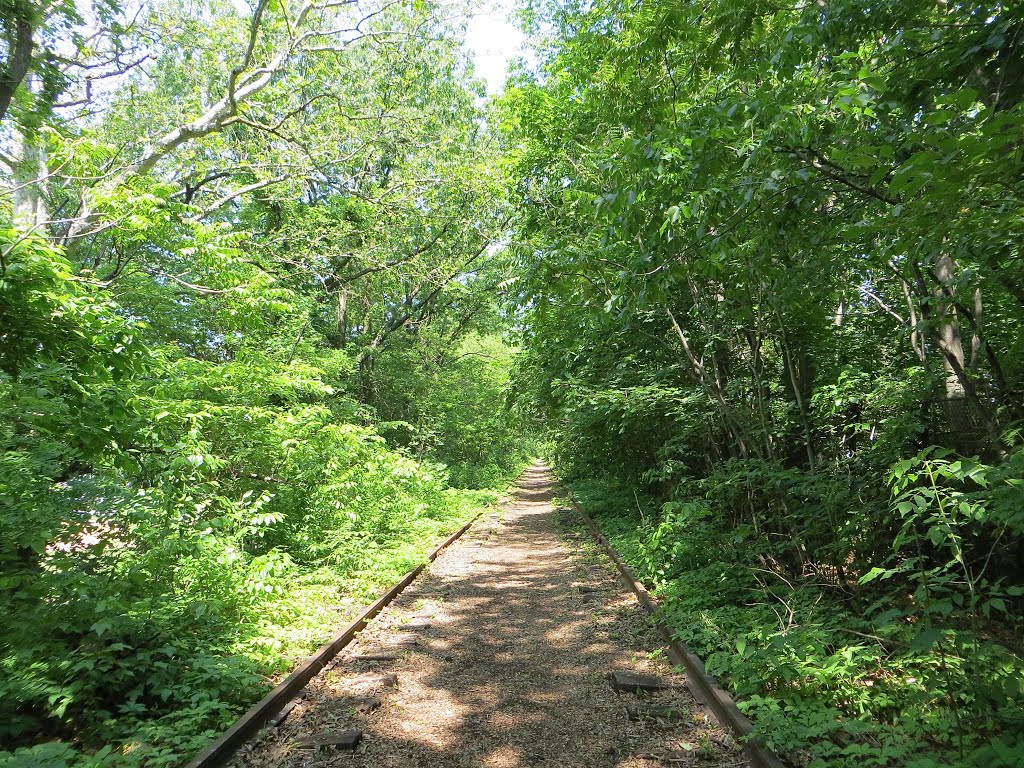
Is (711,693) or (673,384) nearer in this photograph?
(711,693)

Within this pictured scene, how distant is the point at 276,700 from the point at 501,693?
1.75 m

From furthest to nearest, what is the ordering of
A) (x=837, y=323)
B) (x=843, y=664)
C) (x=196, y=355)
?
1. (x=196, y=355)
2. (x=837, y=323)
3. (x=843, y=664)

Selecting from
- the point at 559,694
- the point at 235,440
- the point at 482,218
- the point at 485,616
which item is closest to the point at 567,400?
the point at 485,616

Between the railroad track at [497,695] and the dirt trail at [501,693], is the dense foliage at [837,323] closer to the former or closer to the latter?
the railroad track at [497,695]

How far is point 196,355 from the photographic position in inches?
416

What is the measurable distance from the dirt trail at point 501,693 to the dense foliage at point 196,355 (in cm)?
67

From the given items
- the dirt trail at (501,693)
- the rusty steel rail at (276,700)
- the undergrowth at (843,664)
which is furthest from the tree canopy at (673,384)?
the dirt trail at (501,693)

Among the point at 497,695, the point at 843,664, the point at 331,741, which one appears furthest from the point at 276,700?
the point at 843,664

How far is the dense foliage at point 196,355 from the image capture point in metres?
3.71

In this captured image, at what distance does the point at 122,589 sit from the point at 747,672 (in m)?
4.62

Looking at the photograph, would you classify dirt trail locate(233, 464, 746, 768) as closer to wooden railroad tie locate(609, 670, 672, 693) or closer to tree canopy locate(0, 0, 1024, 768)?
wooden railroad tie locate(609, 670, 672, 693)

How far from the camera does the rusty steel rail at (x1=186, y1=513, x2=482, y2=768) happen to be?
3.31 m

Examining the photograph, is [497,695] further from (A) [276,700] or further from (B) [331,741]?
(A) [276,700]

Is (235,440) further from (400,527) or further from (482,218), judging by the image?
(482,218)
